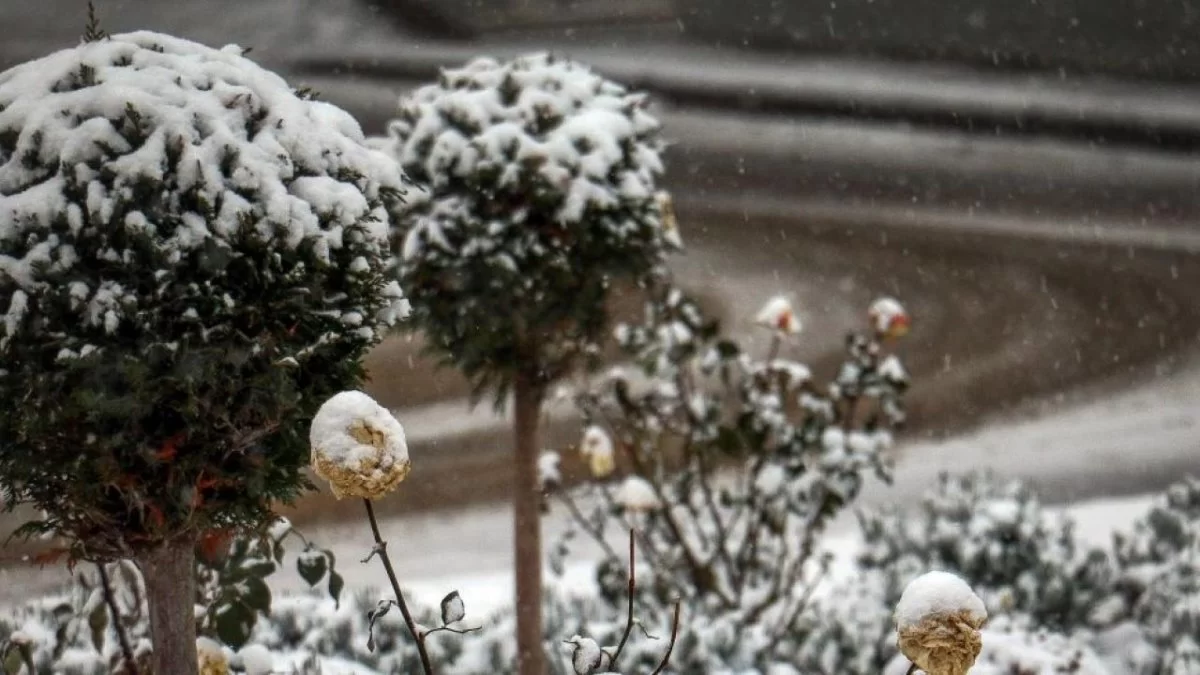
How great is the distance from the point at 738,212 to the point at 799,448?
412 cm

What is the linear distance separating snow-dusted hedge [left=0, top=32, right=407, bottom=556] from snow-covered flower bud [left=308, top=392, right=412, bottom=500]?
0.27m

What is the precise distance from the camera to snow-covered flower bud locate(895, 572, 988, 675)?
1422 millimetres

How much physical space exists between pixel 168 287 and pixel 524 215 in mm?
1315

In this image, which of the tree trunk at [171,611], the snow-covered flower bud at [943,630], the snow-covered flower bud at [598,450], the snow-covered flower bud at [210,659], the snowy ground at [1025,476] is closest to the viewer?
the snow-covered flower bud at [943,630]

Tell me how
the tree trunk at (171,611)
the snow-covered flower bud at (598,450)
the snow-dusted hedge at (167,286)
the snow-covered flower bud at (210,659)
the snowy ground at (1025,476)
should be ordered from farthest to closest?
the snowy ground at (1025,476), the snow-covered flower bud at (598,450), the snow-covered flower bud at (210,659), the tree trunk at (171,611), the snow-dusted hedge at (167,286)

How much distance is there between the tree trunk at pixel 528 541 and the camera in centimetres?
345

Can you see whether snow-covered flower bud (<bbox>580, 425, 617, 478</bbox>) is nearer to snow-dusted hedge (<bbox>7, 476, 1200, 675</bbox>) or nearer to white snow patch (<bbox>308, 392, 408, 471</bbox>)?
snow-dusted hedge (<bbox>7, 476, 1200, 675</bbox>)

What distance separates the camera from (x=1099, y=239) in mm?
8133

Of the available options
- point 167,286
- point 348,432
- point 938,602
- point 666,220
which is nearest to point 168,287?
point 167,286

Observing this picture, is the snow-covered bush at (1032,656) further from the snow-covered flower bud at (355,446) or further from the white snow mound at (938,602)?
the snow-covered flower bud at (355,446)

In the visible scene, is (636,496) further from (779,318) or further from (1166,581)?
(1166,581)

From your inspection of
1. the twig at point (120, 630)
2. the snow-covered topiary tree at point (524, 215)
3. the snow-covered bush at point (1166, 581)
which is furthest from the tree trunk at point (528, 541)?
the snow-covered bush at point (1166, 581)

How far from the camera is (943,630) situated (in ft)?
4.66

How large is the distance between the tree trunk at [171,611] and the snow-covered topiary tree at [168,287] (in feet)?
0.19
